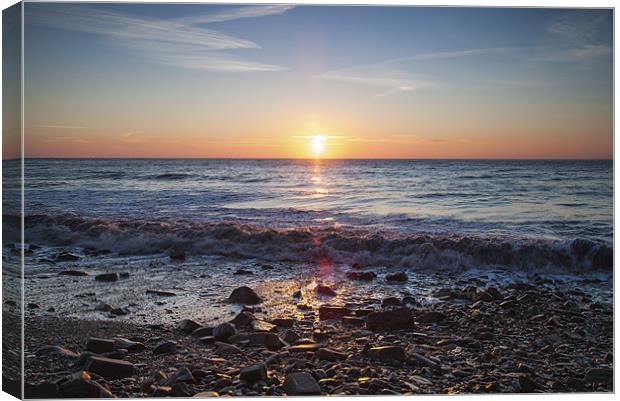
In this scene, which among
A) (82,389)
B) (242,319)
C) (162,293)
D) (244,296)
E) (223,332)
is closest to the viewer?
(82,389)

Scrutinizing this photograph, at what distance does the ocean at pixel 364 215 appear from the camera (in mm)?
5121

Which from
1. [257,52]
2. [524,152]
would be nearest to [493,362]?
[524,152]

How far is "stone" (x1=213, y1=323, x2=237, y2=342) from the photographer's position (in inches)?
141

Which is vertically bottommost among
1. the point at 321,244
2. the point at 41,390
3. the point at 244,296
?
the point at 41,390

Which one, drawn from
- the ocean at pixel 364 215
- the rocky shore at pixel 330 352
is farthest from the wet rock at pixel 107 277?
the ocean at pixel 364 215

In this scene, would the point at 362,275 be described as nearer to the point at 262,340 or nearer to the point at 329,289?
the point at 329,289

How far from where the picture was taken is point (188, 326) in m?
3.76

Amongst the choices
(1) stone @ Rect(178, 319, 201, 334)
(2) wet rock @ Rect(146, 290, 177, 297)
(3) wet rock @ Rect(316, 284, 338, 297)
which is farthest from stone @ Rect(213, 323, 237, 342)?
(3) wet rock @ Rect(316, 284, 338, 297)

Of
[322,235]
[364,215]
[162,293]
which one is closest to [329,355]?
[162,293]

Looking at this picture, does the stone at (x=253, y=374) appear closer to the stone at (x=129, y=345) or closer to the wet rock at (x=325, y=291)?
the stone at (x=129, y=345)

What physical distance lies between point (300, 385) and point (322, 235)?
3373 millimetres

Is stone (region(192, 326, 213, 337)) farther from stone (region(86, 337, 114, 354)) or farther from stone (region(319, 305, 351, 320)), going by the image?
stone (region(319, 305, 351, 320))

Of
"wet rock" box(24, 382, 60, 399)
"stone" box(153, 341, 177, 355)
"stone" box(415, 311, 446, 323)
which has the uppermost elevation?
"stone" box(415, 311, 446, 323)

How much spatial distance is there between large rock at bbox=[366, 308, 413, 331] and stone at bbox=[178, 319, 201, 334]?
3.77ft
